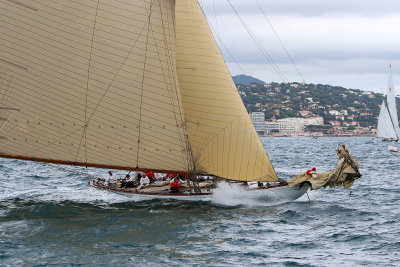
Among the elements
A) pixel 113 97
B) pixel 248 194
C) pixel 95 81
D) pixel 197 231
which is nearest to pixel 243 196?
pixel 248 194

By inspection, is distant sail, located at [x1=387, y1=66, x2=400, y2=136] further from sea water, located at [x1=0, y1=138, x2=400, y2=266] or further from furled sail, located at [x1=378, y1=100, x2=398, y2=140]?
sea water, located at [x1=0, y1=138, x2=400, y2=266]

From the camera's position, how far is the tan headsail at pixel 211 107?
84.4ft

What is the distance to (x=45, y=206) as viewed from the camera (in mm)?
26984

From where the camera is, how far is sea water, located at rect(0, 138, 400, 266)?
61.2 ft

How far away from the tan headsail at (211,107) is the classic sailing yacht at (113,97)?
0.15 ft

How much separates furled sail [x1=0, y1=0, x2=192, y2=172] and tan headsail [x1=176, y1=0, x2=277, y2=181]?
2.54ft

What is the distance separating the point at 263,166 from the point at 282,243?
20.4 ft

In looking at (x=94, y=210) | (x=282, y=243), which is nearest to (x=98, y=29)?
(x=94, y=210)

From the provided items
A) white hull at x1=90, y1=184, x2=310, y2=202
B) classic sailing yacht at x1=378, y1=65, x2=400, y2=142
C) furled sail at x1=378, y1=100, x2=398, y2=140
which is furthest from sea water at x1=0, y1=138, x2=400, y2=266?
furled sail at x1=378, y1=100, x2=398, y2=140

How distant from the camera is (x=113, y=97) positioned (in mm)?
26500

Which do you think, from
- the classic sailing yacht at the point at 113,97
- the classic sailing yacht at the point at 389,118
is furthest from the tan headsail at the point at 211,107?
the classic sailing yacht at the point at 389,118

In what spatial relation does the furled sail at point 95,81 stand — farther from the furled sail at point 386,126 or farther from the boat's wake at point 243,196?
the furled sail at point 386,126

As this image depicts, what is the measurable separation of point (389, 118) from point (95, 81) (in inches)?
4240

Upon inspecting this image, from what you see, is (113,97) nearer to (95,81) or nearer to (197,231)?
(95,81)
